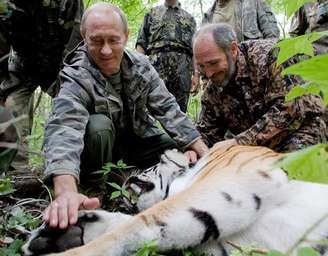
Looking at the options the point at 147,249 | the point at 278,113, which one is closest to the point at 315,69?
the point at 147,249

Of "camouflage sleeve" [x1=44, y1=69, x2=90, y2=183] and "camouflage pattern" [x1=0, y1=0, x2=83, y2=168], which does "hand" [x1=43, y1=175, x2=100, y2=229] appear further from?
"camouflage pattern" [x1=0, y1=0, x2=83, y2=168]

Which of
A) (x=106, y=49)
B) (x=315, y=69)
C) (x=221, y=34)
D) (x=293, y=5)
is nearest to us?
(x=315, y=69)

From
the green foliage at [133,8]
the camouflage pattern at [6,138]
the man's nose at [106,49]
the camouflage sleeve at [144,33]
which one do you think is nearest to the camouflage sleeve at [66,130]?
the man's nose at [106,49]

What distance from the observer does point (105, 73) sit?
3703 millimetres

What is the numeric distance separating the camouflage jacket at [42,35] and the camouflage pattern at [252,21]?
2.01 metres

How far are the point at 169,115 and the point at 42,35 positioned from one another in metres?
1.41

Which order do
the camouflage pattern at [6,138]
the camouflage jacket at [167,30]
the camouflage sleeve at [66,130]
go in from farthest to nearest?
the camouflage jacket at [167,30] → the camouflage sleeve at [66,130] → the camouflage pattern at [6,138]

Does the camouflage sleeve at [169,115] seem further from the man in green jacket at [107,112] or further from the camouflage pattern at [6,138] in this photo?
the camouflage pattern at [6,138]

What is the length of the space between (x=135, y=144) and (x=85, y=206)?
5.45ft

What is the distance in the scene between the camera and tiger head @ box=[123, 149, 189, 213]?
3.12 m

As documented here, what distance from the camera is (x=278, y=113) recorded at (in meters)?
3.67

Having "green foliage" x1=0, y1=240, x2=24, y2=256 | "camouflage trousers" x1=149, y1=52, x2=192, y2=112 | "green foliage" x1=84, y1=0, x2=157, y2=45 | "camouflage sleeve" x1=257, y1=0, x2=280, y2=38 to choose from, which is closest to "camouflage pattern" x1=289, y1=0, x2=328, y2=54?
"camouflage sleeve" x1=257, y1=0, x2=280, y2=38

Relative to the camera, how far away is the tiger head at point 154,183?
3123mm

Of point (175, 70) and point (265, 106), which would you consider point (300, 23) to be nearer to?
point (265, 106)
